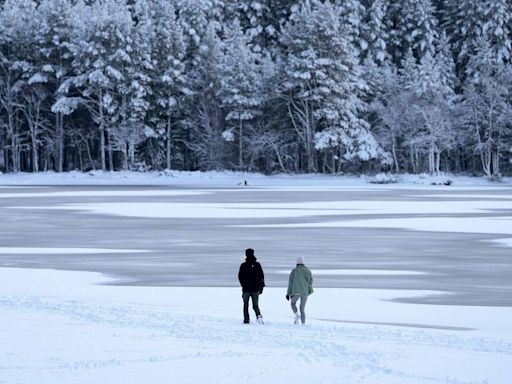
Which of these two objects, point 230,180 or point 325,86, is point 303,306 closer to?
point 230,180

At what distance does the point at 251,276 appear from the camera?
625 inches

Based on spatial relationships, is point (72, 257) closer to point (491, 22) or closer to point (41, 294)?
point (41, 294)

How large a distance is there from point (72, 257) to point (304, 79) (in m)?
63.4

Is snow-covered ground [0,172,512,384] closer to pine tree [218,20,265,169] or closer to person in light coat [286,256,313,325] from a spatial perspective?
person in light coat [286,256,313,325]

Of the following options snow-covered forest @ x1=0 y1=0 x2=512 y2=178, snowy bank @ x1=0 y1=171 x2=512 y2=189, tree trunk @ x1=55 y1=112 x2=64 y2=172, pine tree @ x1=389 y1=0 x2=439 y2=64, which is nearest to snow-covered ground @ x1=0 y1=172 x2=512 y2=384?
snowy bank @ x1=0 y1=171 x2=512 y2=189

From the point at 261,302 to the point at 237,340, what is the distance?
4.62 m

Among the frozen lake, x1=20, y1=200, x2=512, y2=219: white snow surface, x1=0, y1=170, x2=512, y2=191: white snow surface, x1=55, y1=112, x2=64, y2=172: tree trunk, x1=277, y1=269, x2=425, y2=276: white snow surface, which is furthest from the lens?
x1=55, y1=112, x2=64, y2=172: tree trunk

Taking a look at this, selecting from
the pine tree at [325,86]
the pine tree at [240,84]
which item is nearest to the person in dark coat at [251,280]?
the pine tree at [325,86]

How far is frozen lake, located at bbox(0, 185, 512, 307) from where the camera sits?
2244cm

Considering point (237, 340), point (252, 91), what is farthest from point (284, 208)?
point (252, 91)

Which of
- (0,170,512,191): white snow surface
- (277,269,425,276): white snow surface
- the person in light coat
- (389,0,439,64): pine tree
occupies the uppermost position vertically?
(389,0,439,64): pine tree

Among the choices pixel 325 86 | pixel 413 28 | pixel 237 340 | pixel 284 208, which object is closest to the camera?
pixel 237 340

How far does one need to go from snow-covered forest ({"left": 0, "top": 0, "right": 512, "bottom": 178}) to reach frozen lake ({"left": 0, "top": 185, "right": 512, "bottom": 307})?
36476 millimetres

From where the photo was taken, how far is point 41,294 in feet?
64.2
